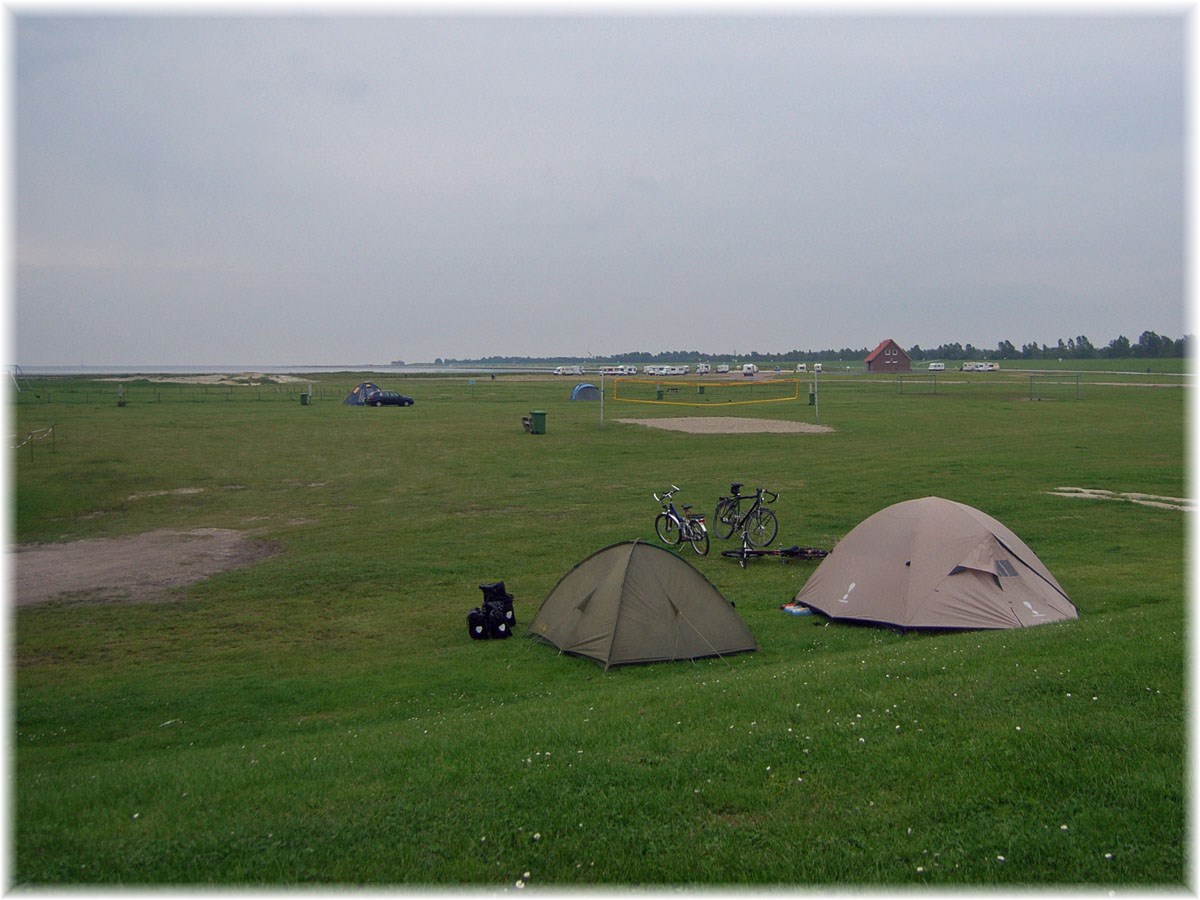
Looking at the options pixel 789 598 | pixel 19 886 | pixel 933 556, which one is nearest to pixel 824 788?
pixel 19 886

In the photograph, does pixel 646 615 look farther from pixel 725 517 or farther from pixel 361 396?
pixel 361 396

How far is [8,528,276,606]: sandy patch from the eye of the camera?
1611cm

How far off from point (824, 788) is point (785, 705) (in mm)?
1703

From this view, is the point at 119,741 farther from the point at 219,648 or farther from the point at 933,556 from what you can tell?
the point at 933,556

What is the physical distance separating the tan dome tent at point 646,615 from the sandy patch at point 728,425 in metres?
30.8

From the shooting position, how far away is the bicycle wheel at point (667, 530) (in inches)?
A: 750

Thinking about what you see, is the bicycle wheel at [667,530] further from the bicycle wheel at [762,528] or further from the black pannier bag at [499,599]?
the black pannier bag at [499,599]

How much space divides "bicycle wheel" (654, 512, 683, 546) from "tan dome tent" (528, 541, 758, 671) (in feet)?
21.4

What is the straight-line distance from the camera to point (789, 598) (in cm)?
1464

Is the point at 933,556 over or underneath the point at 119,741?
over

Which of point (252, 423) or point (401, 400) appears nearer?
point (252, 423)

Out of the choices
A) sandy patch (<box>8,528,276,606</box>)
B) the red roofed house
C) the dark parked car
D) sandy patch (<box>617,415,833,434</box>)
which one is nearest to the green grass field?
sandy patch (<box>8,528,276,606</box>)

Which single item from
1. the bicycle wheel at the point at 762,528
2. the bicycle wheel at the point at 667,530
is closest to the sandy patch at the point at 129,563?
the bicycle wheel at the point at 667,530

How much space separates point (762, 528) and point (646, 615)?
24.7 feet
